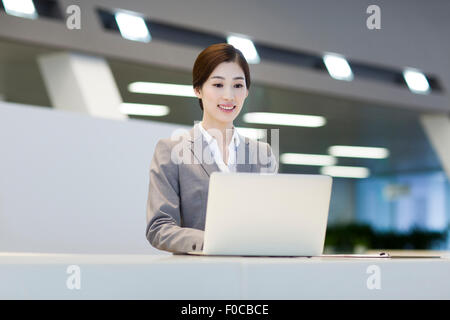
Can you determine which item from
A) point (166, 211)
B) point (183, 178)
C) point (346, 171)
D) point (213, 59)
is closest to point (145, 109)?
point (213, 59)

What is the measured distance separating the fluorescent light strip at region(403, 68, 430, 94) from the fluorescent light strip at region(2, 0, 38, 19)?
A: 438cm

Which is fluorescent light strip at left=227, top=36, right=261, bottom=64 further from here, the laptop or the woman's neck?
the laptop

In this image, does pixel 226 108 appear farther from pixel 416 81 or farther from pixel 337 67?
pixel 416 81

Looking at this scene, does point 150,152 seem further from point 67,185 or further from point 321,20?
point 321,20

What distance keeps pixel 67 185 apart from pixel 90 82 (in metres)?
1.71

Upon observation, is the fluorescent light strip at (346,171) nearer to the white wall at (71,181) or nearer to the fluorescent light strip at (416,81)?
the fluorescent light strip at (416,81)

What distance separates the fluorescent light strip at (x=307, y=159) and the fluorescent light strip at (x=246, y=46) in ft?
23.7

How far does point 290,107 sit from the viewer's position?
873 cm

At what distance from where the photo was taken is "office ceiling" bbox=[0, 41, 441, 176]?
680 centimetres

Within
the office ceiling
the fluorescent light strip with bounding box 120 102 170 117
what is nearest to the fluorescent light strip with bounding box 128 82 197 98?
the office ceiling

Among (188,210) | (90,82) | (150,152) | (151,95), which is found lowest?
(188,210)

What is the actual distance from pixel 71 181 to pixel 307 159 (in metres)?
10.6
